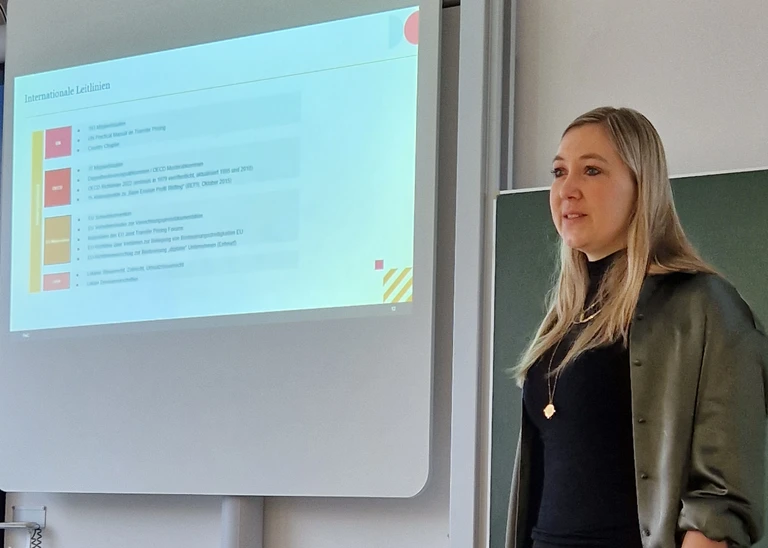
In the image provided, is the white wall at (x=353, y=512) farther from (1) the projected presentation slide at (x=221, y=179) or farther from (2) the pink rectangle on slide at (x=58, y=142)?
(2) the pink rectangle on slide at (x=58, y=142)

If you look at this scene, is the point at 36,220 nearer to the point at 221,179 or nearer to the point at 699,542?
the point at 221,179

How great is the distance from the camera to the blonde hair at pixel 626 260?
5.95 feet

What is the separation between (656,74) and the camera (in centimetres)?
197

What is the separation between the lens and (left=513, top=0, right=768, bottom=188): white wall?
1892 mm

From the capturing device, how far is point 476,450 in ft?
6.37

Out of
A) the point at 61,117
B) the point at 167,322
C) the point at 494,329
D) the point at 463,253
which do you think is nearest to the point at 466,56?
the point at 463,253

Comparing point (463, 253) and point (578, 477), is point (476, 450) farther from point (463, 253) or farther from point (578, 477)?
point (463, 253)

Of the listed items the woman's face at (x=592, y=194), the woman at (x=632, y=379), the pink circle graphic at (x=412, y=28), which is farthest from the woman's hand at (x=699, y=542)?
the pink circle graphic at (x=412, y=28)

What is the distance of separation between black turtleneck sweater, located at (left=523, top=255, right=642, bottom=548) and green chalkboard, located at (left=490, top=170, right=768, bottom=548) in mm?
62

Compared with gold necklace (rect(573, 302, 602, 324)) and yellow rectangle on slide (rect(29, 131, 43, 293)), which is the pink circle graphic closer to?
gold necklace (rect(573, 302, 602, 324))

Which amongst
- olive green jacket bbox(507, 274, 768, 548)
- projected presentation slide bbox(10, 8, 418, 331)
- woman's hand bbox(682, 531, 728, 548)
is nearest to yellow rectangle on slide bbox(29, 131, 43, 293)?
projected presentation slide bbox(10, 8, 418, 331)

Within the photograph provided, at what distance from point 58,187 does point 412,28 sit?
2.86ft

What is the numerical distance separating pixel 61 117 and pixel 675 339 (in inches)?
56.6

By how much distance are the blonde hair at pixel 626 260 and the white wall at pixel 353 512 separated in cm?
25
